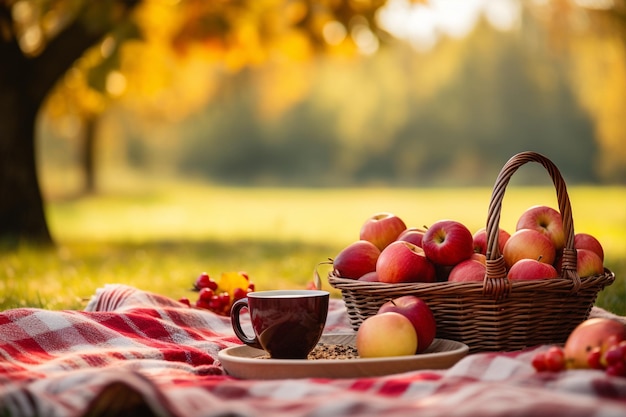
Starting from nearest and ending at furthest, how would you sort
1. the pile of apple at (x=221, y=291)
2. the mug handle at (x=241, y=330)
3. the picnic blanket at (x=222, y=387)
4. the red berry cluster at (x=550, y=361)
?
the picnic blanket at (x=222, y=387)
the red berry cluster at (x=550, y=361)
the mug handle at (x=241, y=330)
the pile of apple at (x=221, y=291)

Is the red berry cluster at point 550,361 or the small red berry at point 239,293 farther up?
the red berry cluster at point 550,361

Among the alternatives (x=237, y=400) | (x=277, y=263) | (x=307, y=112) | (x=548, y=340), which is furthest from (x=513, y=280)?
(x=307, y=112)

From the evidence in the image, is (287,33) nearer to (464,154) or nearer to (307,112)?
(464,154)

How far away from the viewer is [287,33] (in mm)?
9109

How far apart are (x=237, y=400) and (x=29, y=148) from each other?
7.09m

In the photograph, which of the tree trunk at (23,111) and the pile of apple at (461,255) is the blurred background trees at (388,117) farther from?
the pile of apple at (461,255)

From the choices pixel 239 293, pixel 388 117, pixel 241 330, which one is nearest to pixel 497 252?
pixel 241 330

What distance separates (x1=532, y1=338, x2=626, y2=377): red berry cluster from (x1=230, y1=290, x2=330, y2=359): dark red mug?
65 cm

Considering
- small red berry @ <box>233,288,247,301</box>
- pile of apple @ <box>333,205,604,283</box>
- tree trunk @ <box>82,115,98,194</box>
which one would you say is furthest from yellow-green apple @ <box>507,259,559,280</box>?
tree trunk @ <box>82,115,98,194</box>

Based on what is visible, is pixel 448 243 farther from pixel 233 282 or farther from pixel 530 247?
pixel 233 282

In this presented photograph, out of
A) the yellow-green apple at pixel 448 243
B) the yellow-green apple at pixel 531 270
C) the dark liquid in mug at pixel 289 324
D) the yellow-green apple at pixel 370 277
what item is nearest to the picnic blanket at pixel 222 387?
the dark liquid in mug at pixel 289 324

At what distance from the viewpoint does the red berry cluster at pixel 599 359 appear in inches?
83.8

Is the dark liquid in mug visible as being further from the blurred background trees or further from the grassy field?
the blurred background trees

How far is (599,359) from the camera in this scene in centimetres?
222
